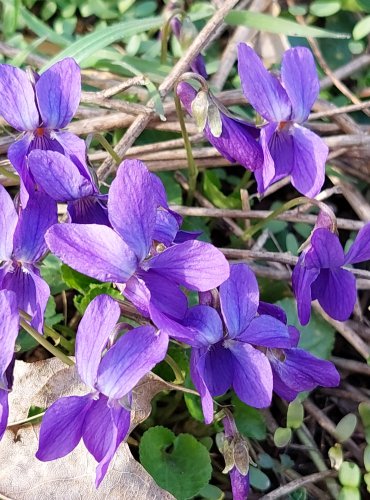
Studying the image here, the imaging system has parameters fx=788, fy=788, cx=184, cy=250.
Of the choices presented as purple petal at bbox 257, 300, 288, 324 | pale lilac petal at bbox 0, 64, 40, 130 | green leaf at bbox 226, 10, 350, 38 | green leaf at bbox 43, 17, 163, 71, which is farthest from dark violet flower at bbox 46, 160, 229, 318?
green leaf at bbox 226, 10, 350, 38

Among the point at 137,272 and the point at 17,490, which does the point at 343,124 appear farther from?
the point at 17,490

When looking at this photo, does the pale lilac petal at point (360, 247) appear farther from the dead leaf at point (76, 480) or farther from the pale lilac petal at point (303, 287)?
the dead leaf at point (76, 480)

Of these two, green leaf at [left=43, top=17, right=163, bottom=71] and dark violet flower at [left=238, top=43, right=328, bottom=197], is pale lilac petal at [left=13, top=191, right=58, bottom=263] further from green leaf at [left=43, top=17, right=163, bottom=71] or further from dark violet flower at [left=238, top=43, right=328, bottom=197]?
green leaf at [left=43, top=17, right=163, bottom=71]

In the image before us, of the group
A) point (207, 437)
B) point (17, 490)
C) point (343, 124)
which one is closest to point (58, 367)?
point (17, 490)

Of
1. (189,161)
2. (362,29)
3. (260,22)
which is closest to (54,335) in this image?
(189,161)

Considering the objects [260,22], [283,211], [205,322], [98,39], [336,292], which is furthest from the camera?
[260,22]

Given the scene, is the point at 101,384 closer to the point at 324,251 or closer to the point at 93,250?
the point at 93,250

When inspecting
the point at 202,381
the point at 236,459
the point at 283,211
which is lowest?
the point at 236,459
